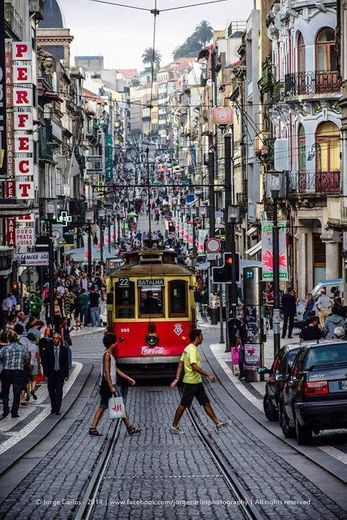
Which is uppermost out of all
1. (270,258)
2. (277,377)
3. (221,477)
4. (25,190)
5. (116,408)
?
(25,190)

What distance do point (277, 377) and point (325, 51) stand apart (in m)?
36.9

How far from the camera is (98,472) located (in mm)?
18188

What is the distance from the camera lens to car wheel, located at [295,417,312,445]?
20.7 metres

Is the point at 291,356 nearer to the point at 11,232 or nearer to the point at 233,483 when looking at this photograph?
the point at 233,483

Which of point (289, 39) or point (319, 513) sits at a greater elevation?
point (289, 39)

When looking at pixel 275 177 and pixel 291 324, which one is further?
pixel 291 324

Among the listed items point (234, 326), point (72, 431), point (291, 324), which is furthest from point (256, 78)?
point (72, 431)

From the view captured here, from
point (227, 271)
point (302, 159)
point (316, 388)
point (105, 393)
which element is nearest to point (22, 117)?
point (302, 159)

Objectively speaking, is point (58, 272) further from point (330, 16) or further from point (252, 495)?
point (252, 495)

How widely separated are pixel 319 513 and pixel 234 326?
25064 millimetres

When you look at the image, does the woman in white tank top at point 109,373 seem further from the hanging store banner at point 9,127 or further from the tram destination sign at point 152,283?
the hanging store banner at point 9,127

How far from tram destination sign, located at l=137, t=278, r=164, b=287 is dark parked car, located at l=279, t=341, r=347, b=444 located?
13946 mm

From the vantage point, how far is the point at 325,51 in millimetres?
58562

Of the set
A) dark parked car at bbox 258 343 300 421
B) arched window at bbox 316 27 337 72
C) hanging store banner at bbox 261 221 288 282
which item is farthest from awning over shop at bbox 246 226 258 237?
dark parked car at bbox 258 343 300 421
